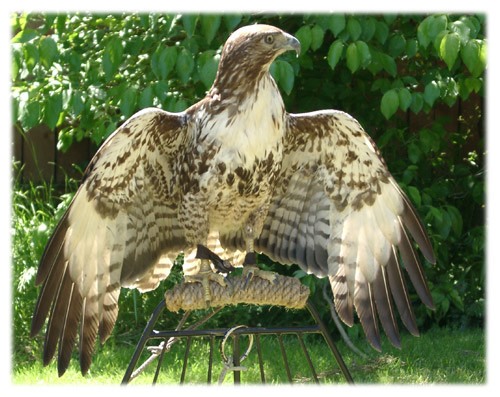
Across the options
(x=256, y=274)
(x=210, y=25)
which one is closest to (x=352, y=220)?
(x=256, y=274)

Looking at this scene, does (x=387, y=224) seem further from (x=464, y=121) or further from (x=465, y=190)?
(x=464, y=121)

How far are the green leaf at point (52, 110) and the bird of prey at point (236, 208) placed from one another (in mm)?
1158

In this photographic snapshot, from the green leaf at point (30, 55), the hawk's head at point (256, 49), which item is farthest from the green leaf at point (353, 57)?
the green leaf at point (30, 55)

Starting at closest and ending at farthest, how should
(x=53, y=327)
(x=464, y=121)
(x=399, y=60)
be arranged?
(x=53, y=327)
(x=399, y=60)
(x=464, y=121)

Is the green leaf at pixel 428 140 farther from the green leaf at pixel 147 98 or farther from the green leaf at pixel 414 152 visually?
the green leaf at pixel 147 98

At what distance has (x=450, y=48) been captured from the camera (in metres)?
3.44

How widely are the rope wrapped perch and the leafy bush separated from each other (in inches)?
46.0

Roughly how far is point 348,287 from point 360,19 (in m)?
1.63

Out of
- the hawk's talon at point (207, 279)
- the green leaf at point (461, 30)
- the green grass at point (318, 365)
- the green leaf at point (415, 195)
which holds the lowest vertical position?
the green grass at point (318, 365)

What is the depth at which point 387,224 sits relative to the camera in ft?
9.43

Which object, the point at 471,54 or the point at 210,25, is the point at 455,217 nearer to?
the point at 471,54

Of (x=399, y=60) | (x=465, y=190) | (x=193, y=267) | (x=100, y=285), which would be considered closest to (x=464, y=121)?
(x=465, y=190)

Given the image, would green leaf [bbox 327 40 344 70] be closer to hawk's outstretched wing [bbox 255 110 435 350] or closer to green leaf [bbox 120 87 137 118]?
hawk's outstretched wing [bbox 255 110 435 350]

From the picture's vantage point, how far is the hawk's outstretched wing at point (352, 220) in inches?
109
